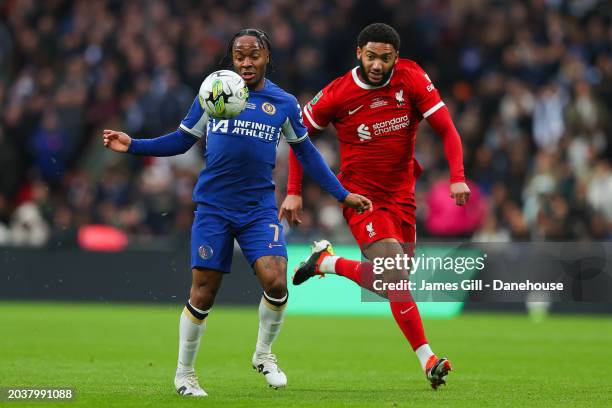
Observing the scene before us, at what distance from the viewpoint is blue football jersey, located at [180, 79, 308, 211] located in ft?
29.9

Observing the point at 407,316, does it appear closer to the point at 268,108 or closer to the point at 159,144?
the point at 268,108

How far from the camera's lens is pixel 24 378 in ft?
32.4

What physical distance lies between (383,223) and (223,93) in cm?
208

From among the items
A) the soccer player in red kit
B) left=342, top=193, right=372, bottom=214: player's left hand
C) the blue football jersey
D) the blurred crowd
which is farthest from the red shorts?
the blurred crowd

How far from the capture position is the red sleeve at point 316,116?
406 inches

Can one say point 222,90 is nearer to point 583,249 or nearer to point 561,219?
point 583,249

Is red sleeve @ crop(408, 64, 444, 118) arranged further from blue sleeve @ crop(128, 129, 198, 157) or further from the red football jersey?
blue sleeve @ crop(128, 129, 198, 157)

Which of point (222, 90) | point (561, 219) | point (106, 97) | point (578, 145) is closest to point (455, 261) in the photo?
point (222, 90)

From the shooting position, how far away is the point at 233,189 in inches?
360

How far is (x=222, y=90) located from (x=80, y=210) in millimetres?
12753

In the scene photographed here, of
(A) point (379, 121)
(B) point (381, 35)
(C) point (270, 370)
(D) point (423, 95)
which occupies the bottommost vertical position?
(C) point (270, 370)

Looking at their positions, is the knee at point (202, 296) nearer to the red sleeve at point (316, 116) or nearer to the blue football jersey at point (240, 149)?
the blue football jersey at point (240, 149)

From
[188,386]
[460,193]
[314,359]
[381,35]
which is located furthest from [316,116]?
[314,359]

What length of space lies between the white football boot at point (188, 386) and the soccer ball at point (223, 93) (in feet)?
6.23
